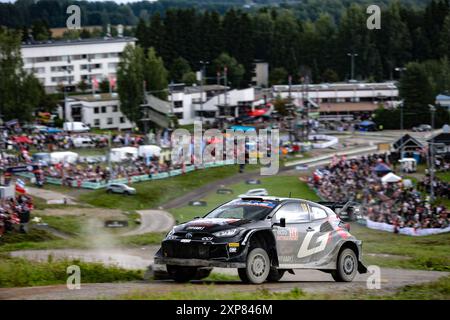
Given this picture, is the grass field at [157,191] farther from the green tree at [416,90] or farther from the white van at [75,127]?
the green tree at [416,90]

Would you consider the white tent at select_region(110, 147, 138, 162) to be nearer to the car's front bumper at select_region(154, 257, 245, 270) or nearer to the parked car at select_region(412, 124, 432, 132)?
the parked car at select_region(412, 124, 432, 132)

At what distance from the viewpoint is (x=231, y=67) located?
126 m

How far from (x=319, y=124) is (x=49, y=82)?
1658 inches

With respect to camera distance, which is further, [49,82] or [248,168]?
[49,82]

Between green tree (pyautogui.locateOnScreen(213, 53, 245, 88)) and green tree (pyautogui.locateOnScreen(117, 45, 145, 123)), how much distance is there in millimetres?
34732

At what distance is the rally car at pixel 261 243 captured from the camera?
12.8m

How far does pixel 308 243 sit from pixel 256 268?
1324mm

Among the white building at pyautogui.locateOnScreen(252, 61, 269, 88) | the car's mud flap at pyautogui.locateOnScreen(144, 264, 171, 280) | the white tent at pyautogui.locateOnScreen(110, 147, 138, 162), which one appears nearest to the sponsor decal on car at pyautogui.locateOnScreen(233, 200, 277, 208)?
the car's mud flap at pyautogui.locateOnScreen(144, 264, 171, 280)

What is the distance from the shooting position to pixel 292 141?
77938 mm

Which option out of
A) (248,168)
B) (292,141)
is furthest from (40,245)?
(292,141)

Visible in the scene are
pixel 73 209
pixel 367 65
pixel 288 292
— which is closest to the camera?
pixel 288 292

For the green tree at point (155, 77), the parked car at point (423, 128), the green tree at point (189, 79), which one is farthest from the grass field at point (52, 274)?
the green tree at point (189, 79)

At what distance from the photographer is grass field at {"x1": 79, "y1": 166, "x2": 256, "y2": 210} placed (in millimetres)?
48406
